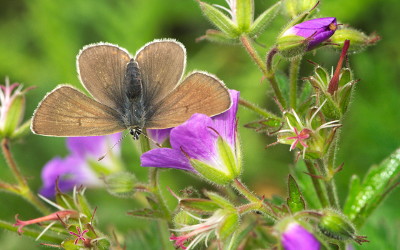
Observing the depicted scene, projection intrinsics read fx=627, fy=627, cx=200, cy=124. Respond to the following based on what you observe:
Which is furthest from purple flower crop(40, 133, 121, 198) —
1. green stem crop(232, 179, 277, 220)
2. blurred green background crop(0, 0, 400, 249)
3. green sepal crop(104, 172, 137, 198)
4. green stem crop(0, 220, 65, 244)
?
green stem crop(232, 179, 277, 220)

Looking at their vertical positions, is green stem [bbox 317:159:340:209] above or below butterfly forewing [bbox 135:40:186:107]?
below

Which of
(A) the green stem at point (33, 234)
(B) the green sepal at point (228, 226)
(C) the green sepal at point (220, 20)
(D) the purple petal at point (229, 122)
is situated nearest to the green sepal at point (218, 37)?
(C) the green sepal at point (220, 20)

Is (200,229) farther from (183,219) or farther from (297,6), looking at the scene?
(297,6)

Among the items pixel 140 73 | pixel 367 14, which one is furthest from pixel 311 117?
pixel 367 14

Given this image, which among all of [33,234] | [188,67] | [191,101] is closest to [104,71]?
[191,101]

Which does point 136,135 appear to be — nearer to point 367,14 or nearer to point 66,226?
point 66,226

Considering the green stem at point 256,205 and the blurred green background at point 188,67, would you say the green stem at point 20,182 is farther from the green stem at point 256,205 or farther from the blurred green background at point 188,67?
the blurred green background at point 188,67

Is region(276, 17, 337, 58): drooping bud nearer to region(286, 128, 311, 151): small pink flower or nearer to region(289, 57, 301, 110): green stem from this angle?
region(289, 57, 301, 110): green stem
